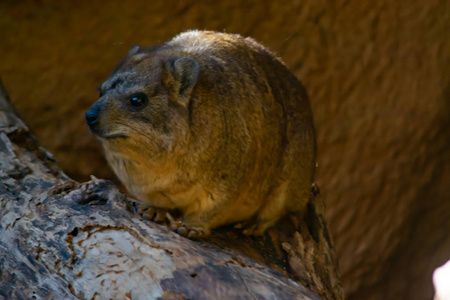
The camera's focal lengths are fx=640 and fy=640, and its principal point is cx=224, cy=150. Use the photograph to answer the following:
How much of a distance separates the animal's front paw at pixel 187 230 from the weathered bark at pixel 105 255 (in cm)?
8

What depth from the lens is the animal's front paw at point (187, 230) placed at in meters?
3.39

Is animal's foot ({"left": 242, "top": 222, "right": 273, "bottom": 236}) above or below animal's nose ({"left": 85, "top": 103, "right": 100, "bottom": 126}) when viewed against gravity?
below

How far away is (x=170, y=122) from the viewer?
3.38 m

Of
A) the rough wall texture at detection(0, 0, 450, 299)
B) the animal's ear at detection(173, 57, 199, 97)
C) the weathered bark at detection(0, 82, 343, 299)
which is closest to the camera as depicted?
the weathered bark at detection(0, 82, 343, 299)

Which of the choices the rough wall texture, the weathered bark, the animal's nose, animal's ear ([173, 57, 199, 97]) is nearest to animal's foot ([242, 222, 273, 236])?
the weathered bark

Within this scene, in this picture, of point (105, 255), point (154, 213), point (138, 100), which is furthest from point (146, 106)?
point (105, 255)

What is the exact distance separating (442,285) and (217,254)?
298 centimetres

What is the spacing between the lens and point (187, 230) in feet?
11.2

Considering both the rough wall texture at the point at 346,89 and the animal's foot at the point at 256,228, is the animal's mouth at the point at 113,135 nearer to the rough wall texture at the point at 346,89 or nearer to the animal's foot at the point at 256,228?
the animal's foot at the point at 256,228

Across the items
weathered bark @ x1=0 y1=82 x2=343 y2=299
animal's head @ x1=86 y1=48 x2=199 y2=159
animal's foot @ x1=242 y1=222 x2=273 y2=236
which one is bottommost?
weathered bark @ x1=0 y1=82 x2=343 y2=299

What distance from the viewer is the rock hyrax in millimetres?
3350

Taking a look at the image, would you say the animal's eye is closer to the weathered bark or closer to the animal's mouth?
the animal's mouth

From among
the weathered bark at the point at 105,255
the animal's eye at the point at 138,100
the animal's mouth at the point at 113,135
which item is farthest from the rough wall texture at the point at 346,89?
the animal's mouth at the point at 113,135

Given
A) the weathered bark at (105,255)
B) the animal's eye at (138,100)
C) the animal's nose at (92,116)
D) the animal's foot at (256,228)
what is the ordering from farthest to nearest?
the animal's foot at (256,228) → the animal's eye at (138,100) → the animal's nose at (92,116) → the weathered bark at (105,255)
